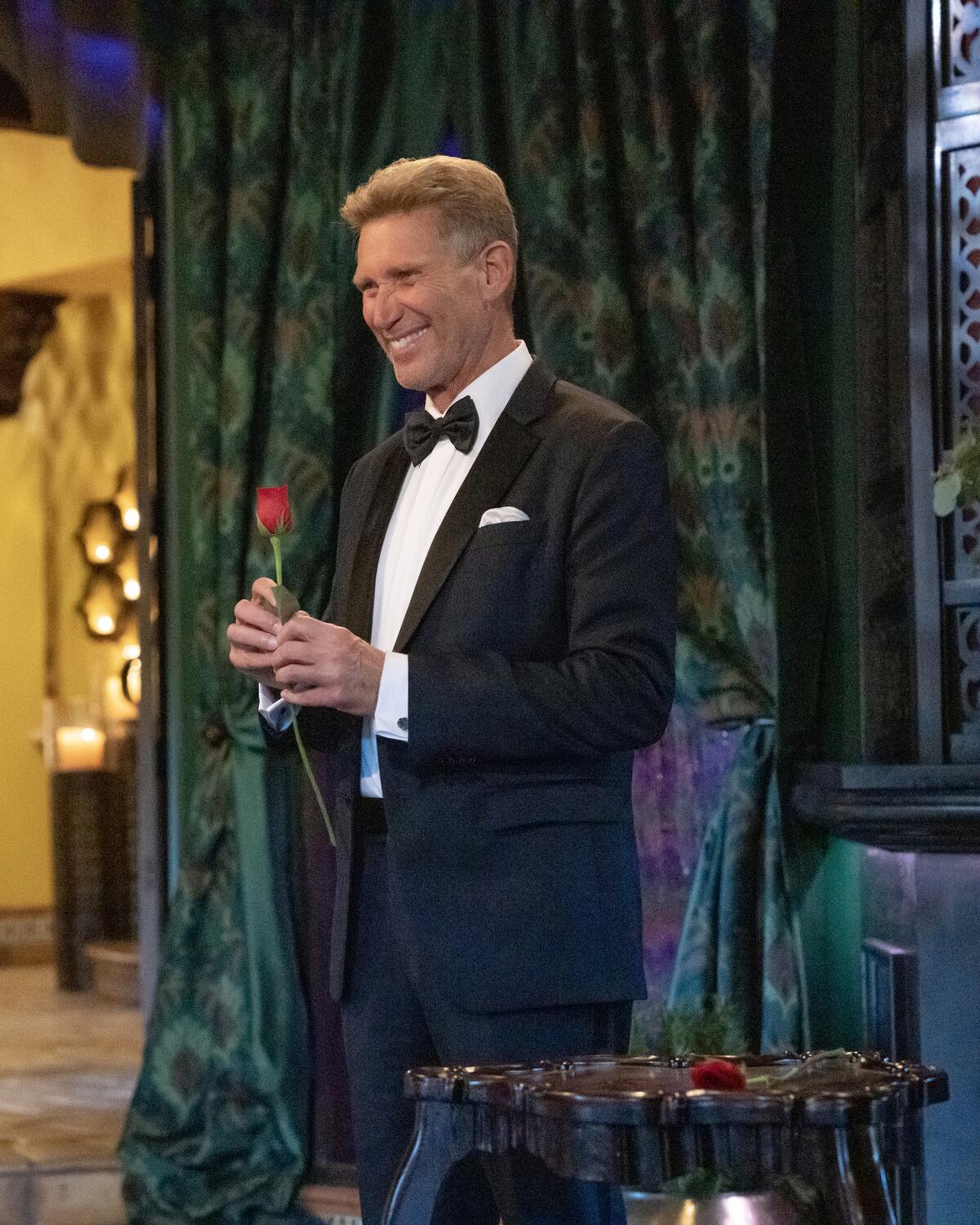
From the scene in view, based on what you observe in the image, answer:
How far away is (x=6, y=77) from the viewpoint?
613 centimetres

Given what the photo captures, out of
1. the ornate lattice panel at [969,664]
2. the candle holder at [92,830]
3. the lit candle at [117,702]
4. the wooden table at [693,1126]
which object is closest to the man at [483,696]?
the wooden table at [693,1126]

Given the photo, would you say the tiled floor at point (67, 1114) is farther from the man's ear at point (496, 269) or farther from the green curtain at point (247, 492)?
the man's ear at point (496, 269)

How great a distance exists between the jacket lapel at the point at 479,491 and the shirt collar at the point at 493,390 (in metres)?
0.03

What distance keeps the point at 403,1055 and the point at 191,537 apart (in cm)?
253

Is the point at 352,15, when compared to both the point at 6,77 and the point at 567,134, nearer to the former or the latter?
the point at 567,134

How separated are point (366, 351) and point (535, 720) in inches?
92.4

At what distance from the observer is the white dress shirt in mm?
1999

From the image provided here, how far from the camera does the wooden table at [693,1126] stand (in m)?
1.57

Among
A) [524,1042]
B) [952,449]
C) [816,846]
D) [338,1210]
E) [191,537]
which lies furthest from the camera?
[191,537]

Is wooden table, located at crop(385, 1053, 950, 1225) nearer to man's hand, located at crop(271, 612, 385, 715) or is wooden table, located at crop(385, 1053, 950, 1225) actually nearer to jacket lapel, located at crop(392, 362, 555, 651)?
man's hand, located at crop(271, 612, 385, 715)

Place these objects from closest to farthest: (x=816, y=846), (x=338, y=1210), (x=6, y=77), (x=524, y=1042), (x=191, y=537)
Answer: (x=524, y=1042)
(x=816, y=846)
(x=338, y=1210)
(x=191, y=537)
(x=6, y=77)

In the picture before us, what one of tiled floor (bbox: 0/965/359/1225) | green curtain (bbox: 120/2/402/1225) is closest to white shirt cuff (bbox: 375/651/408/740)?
green curtain (bbox: 120/2/402/1225)

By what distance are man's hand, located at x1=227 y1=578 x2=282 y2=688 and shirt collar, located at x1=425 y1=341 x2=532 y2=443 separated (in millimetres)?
299

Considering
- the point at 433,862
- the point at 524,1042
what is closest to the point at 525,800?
the point at 433,862
